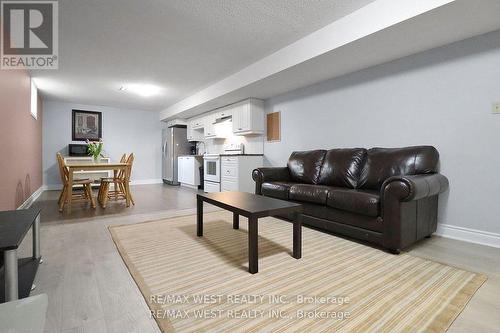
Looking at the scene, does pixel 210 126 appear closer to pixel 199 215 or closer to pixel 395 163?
pixel 199 215

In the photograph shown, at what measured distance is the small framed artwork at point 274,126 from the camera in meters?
4.73

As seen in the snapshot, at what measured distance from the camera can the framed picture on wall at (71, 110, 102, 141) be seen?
6719 millimetres

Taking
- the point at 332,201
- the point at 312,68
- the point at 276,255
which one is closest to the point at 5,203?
the point at 276,255

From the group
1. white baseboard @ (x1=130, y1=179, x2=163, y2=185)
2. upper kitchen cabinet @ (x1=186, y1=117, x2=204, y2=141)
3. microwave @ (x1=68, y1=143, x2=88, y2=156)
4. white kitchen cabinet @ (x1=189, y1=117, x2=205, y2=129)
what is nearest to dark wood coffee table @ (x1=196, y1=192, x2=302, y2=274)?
white kitchen cabinet @ (x1=189, y1=117, x2=205, y2=129)

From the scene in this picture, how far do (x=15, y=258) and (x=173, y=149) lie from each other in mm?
6246

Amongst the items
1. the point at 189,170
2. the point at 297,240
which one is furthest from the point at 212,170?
the point at 297,240

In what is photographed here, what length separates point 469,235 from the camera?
2.48m

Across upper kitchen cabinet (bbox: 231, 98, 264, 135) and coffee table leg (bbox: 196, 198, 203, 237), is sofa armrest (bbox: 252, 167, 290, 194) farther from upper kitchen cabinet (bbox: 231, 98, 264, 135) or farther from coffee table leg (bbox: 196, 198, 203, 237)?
upper kitchen cabinet (bbox: 231, 98, 264, 135)

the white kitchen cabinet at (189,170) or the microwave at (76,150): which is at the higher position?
the microwave at (76,150)

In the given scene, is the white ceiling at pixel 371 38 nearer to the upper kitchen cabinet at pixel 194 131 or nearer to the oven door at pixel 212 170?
the oven door at pixel 212 170

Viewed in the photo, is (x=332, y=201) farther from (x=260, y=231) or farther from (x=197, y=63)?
(x=197, y=63)

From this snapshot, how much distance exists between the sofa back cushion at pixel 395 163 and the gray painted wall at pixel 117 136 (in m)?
6.61

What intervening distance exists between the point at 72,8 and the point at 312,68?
9.02 feet

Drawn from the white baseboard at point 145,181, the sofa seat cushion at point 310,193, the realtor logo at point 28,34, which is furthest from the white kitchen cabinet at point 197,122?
the sofa seat cushion at point 310,193
